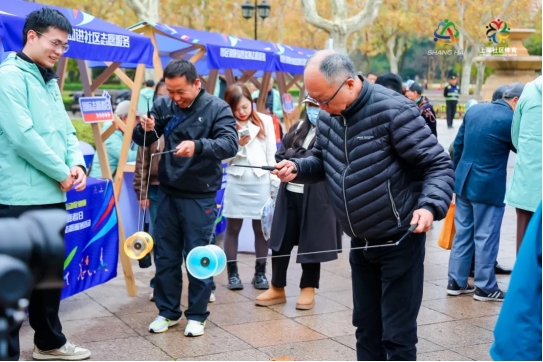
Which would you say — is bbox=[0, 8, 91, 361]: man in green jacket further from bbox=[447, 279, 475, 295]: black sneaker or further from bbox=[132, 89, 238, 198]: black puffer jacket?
bbox=[447, 279, 475, 295]: black sneaker

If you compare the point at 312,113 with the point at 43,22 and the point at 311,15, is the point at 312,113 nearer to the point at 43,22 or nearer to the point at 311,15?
the point at 43,22

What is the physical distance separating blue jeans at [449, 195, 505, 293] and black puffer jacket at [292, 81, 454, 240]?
121 inches

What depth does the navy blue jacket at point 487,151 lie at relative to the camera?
6414 mm

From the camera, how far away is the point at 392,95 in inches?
149

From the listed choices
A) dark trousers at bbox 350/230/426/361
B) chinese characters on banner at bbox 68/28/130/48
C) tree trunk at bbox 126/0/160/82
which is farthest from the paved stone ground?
tree trunk at bbox 126/0/160/82

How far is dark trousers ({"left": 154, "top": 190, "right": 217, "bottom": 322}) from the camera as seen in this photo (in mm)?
5414

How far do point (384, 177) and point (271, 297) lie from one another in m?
2.87

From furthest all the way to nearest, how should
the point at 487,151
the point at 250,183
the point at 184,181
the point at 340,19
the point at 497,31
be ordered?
the point at 340,19 < the point at 497,31 < the point at 250,183 < the point at 487,151 < the point at 184,181

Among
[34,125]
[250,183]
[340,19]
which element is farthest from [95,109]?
[340,19]

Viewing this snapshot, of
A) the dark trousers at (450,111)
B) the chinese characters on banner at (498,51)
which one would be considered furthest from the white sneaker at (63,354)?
the dark trousers at (450,111)

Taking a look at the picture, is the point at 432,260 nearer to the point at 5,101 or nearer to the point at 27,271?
the point at 5,101

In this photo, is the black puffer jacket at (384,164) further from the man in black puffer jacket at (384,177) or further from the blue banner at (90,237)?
the blue banner at (90,237)

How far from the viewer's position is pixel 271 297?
6359 mm

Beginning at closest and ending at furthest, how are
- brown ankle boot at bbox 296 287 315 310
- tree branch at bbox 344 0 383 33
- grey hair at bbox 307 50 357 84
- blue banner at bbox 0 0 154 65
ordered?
grey hair at bbox 307 50 357 84 < blue banner at bbox 0 0 154 65 < brown ankle boot at bbox 296 287 315 310 < tree branch at bbox 344 0 383 33
